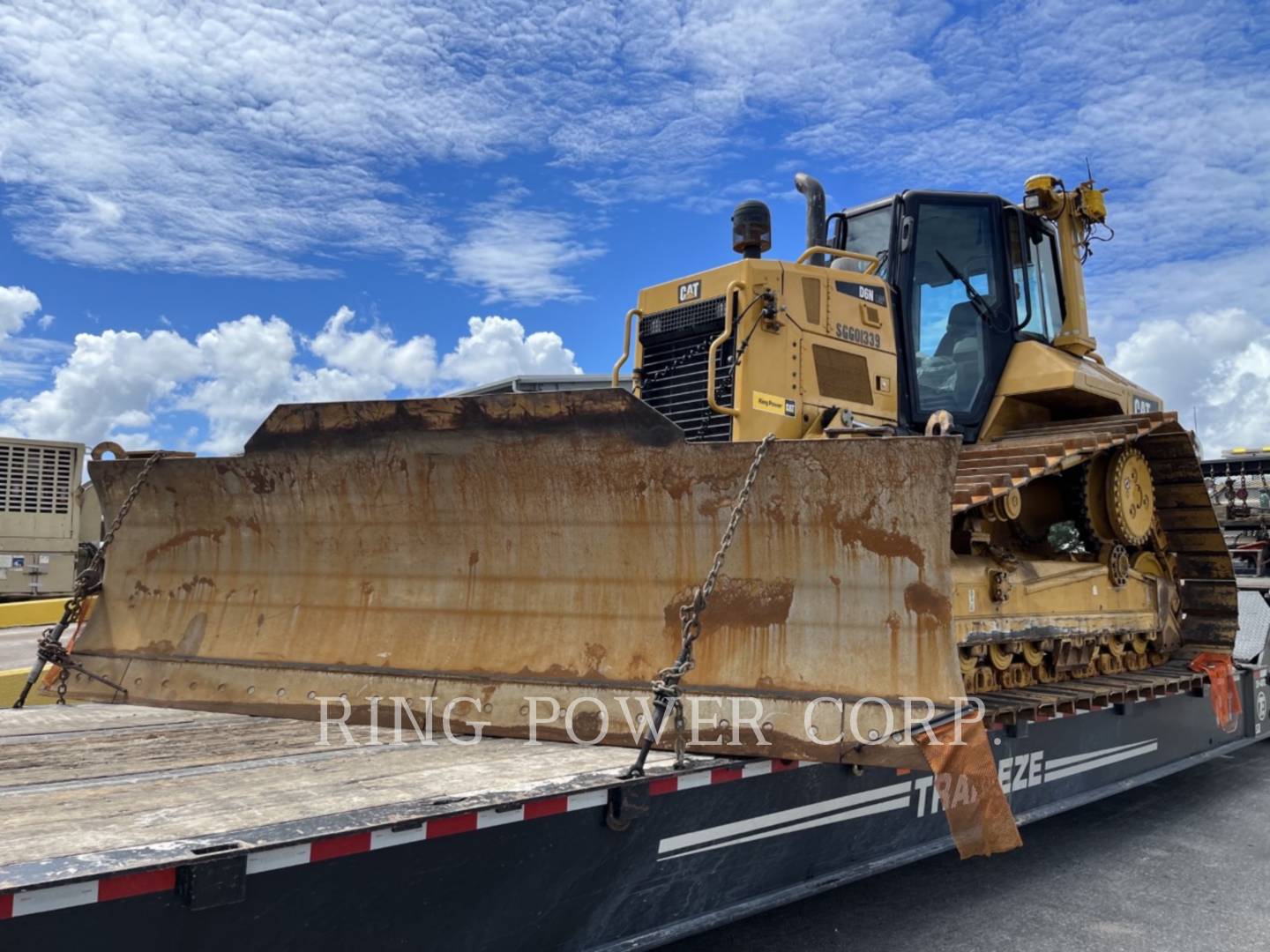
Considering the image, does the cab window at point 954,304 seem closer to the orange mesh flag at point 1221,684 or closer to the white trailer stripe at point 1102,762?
the white trailer stripe at point 1102,762

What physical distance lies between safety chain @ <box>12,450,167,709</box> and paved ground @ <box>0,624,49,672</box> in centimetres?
388

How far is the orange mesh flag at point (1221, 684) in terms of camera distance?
6.57 metres

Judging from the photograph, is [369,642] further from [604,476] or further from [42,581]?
[42,581]

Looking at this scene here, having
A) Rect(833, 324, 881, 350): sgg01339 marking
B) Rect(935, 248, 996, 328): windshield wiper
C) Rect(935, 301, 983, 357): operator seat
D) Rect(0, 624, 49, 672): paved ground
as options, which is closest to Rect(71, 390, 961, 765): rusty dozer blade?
Rect(833, 324, 881, 350): sgg01339 marking

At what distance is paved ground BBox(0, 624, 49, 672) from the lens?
9108 mm

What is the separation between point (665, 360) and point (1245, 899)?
399 cm

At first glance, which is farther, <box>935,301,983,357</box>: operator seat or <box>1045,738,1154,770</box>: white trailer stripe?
<box>935,301,983,357</box>: operator seat

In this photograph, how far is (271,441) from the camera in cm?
434

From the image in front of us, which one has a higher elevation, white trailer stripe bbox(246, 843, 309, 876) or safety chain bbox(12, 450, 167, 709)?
safety chain bbox(12, 450, 167, 709)

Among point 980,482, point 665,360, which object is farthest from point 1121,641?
point 665,360

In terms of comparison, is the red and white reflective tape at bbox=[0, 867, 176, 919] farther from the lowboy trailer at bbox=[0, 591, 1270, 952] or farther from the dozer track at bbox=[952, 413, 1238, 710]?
the dozer track at bbox=[952, 413, 1238, 710]

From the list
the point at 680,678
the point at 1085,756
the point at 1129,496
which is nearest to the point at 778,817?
the point at 680,678

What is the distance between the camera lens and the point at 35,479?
1681 centimetres

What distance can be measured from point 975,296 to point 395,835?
5.21 meters
